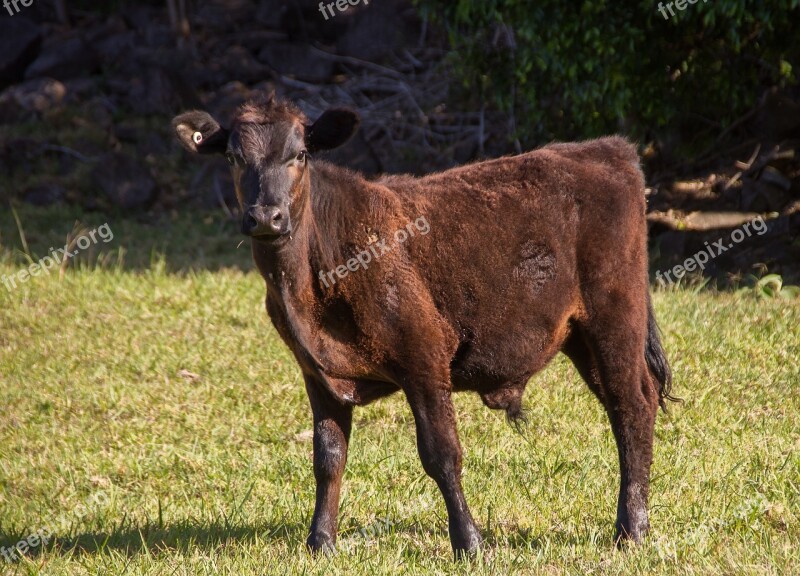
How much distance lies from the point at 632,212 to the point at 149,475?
11.1 feet

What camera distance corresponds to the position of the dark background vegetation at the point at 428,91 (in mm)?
10000

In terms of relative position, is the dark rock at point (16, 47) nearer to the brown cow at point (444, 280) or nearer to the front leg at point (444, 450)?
the brown cow at point (444, 280)

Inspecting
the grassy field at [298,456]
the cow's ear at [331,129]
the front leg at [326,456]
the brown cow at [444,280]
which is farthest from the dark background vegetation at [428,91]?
the front leg at [326,456]

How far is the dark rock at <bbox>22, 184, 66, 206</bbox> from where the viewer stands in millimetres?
14953

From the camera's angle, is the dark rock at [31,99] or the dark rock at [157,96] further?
the dark rock at [31,99]

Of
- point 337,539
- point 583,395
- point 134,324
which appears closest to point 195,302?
point 134,324

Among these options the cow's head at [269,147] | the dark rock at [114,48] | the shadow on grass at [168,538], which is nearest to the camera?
the cow's head at [269,147]

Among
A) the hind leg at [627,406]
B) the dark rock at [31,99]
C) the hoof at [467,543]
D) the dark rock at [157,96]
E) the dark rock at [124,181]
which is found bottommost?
the dark rock at [124,181]

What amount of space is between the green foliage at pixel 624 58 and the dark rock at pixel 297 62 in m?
5.53

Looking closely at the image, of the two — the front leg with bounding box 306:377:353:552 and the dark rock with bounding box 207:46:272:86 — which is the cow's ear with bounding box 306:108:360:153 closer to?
the front leg with bounding box 306:377:353:552

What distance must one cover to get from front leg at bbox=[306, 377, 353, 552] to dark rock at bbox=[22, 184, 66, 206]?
34.7ft

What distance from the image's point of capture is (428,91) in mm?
14727

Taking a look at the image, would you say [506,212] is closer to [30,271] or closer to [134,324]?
[134,324]

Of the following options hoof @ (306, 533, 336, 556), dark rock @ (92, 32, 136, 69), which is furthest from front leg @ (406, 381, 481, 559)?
dark rock @ (92, 32, 136, 69)
